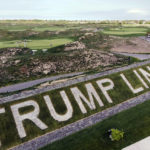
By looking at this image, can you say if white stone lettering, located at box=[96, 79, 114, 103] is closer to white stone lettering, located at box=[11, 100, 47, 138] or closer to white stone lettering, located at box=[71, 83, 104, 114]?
white stone lettering, located at box=[71, 83, 104, 114]

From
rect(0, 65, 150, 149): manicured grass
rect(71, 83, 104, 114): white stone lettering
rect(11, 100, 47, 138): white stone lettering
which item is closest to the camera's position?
rect(0, 65, 150, 149): manicured grass

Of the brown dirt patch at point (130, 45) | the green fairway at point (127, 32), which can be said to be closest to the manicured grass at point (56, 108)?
the brown dirt patch at point (130, 45)

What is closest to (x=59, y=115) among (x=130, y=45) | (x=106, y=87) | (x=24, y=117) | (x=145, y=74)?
(x=24, y=117)

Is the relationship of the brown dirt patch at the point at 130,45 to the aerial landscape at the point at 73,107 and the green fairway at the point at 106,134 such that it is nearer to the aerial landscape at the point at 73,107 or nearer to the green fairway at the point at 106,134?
the aerial landscape at the point at 73,107

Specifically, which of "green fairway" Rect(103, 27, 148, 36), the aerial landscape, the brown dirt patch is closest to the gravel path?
the aerial landscape

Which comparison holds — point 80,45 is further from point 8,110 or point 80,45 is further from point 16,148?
point 16,148
